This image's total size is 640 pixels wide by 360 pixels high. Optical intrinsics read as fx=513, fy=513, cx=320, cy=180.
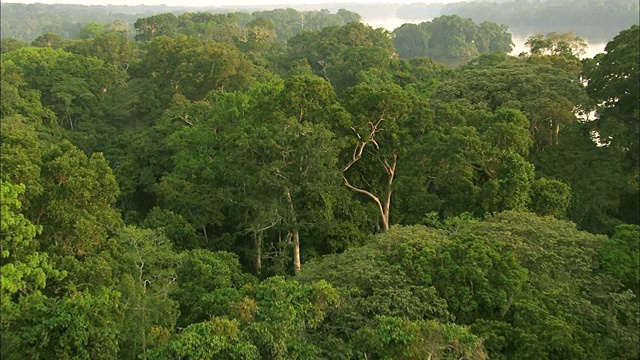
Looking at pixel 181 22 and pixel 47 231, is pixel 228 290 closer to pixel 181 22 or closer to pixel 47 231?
pixel 47 231

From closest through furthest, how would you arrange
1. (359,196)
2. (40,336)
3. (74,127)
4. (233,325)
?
(40,336)
(233,325)
(359,196)
(74,127)

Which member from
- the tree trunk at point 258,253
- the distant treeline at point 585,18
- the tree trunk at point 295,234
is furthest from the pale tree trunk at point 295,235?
the distant treeline at point 585,18

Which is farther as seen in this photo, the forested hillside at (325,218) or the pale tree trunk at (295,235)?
the pale tree trunk at (295,235)

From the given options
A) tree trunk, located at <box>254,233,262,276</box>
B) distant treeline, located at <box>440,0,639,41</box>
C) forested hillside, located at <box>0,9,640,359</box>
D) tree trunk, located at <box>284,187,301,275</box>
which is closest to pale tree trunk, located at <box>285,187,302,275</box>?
tree trunk, located at <box>284,187,301,275</box>

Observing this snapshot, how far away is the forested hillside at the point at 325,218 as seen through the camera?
7.34m

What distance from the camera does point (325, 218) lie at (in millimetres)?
13297

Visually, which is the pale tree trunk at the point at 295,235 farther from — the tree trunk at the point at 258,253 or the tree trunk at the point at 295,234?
the tree trunk at the point at 258,253

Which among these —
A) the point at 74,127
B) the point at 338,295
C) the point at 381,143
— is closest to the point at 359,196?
the point at 381,143

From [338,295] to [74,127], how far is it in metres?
21.3

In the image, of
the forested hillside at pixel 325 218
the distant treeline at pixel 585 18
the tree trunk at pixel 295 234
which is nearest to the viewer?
the forested hillside at pixel 325 218

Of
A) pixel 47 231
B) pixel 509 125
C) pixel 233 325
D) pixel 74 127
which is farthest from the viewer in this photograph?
pixel 74 127

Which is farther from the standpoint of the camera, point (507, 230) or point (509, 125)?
point (509, 125)

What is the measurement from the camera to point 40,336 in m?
6.59

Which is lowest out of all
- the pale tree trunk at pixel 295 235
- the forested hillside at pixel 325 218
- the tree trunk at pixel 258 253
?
the tree trunk at pixel 258 253
